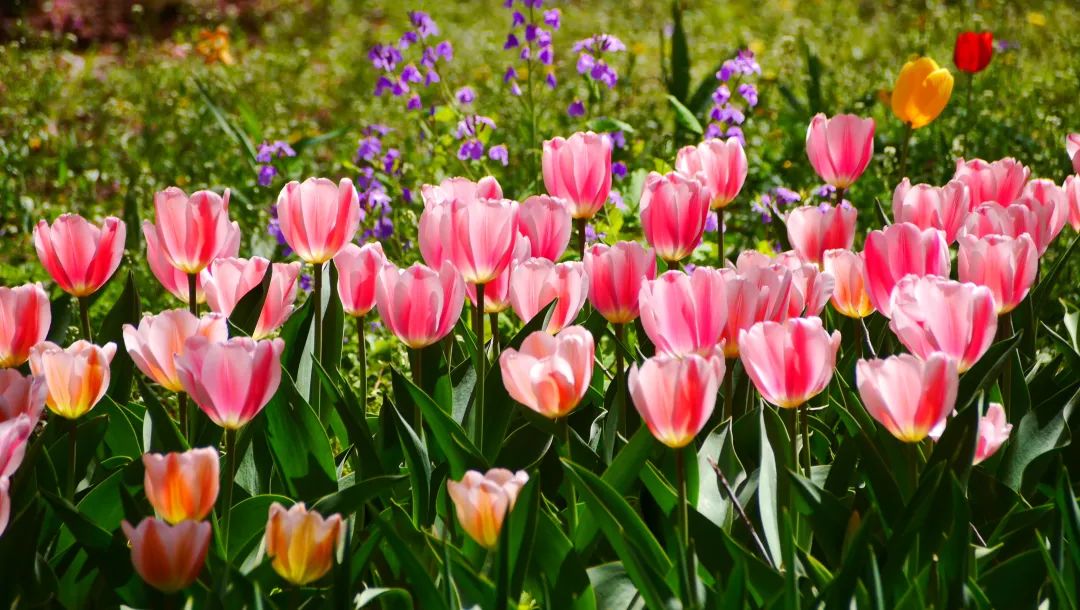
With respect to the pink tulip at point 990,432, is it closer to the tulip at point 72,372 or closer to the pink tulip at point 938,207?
the pink tulip at point 938,207

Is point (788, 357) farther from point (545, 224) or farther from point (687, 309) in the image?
point (545, 224)

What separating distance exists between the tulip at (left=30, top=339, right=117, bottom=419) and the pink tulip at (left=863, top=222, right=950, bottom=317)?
36.6 inches

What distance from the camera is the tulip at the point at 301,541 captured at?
1.18m

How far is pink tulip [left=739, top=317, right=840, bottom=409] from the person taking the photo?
1309 mm

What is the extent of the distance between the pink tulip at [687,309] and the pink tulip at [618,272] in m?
0.17

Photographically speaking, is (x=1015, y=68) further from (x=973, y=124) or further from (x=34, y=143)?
(x=34, y=143)

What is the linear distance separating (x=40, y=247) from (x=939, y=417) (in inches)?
47.1

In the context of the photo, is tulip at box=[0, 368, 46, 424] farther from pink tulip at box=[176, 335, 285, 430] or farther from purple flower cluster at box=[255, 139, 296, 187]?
purple flower cluster at box=[255, 139, 296, 187]

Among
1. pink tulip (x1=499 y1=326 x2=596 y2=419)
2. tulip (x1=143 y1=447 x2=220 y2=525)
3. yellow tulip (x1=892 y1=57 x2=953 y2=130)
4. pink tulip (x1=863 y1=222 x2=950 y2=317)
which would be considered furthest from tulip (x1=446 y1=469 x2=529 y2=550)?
yellow tulip (x1=892 y1=57 x2=953 y2=130)

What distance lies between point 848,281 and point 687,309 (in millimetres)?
384

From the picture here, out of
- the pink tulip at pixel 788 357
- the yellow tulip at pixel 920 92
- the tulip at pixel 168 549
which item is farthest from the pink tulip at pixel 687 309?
the yellow tulip at pixel 920 92

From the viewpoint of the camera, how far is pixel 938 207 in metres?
1.79

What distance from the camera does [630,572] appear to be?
4.21ft

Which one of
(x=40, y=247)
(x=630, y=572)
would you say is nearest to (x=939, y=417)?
(x=630, y=572)
